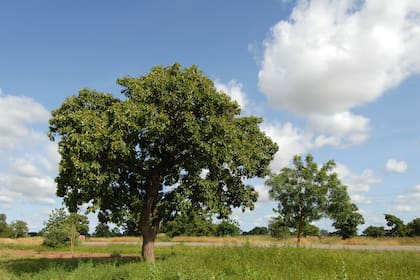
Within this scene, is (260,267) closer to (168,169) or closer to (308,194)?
(168,169)

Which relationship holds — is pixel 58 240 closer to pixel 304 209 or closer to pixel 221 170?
pixel 304 209

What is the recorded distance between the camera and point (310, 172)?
32062 millimetres

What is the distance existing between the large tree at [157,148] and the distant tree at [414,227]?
182 ft

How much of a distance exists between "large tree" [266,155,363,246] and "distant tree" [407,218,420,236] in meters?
41.3

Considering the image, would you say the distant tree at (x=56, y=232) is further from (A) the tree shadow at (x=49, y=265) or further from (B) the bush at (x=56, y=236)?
(A) the tree shadow at (x=49, y=265)

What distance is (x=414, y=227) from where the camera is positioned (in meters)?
66.0

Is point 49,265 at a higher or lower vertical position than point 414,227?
lower

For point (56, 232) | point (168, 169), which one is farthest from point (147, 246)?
point (56, 232)

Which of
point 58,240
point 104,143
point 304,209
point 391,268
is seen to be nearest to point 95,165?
point 104,143

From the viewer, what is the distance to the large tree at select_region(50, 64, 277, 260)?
17.2m

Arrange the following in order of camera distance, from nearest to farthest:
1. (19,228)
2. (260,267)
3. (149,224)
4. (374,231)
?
(260,267) < (149,224) < (374,231) < (19,228)

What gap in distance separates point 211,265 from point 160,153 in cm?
756

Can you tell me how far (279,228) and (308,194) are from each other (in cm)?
760

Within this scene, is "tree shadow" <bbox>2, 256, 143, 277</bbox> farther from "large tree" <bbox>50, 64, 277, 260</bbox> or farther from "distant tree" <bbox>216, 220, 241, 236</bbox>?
"distant tree" <bbox>216, 220, 241, 236</bbox>
